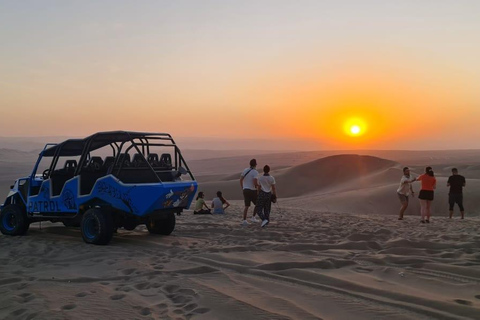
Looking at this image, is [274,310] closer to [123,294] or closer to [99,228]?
[123,294]

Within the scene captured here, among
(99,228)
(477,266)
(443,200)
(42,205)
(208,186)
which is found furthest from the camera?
(208,186)

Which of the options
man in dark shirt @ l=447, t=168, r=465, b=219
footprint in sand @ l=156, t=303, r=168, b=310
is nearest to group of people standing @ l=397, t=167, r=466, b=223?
man in dark shirt @ l=447, t=168, r=465, b=219

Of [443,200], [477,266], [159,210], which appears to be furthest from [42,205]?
[443,200]

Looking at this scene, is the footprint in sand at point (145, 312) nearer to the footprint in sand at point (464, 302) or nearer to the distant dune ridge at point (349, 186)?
the footprint in sand at point (464, 302)

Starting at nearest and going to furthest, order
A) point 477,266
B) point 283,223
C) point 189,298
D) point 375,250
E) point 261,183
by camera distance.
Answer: point 189,298, point 477,266, point 375,250, point 261,183, point 283,223

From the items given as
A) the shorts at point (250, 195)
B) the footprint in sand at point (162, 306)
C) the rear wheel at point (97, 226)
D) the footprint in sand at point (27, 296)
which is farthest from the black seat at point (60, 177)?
the footprint in sand at point (162, 306)

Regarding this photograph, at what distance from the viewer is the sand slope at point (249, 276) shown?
4.92 meters

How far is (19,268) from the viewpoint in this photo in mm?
7145

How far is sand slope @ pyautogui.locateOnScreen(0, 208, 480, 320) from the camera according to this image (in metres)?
4.92

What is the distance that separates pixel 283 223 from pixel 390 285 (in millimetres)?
6630

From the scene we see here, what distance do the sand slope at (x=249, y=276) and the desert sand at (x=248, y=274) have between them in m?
0.01

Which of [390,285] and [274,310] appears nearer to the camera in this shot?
[274,310]

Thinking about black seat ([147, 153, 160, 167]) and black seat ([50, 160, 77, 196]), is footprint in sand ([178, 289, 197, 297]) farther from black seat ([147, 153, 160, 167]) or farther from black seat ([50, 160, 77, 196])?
black seat ([50, 160, 77, 196])

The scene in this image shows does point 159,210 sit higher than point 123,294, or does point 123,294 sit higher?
point 159,210
